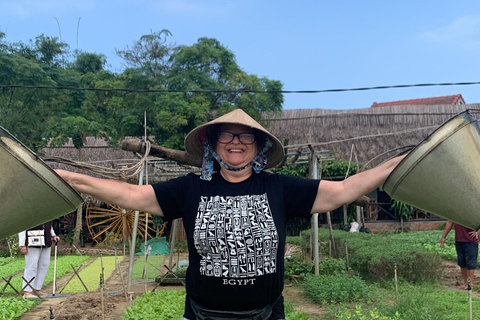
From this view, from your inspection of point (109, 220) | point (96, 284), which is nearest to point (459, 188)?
point (96, 284)

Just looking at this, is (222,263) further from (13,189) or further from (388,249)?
(388,249)

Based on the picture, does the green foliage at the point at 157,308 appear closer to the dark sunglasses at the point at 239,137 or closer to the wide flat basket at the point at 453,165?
the dark sunglasses at the point at 239,137

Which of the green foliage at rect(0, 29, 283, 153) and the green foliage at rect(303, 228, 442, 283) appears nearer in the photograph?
the green foliage at rect(303, 228, 442, 283)

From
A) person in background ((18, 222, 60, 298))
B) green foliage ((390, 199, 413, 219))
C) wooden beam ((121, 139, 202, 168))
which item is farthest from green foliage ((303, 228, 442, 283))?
green foliage ((390, 199, 413, 219))

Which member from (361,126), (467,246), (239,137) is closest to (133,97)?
(361,126)

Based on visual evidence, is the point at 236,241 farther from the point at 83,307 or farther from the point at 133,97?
the point at 133,97

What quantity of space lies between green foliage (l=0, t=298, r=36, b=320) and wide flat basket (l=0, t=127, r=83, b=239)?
445cm

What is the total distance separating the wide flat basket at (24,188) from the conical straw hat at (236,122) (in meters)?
0.84

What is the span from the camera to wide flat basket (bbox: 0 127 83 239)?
213 centimetres

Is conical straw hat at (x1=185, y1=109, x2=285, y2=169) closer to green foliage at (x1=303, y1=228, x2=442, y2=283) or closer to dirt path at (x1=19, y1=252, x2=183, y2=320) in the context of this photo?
dirt path at (x1=19, y1=252, x2=183, y2=320)

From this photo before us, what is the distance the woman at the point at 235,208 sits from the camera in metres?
2.34

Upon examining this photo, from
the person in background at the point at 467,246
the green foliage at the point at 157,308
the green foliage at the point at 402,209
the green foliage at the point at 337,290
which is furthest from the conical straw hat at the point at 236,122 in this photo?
the green foliage at the point at 402,209

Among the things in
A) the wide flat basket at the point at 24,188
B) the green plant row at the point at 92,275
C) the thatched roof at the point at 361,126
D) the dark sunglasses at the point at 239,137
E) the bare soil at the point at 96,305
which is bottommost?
the green plant row at the point at 92,275

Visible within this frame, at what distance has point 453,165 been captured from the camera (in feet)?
7.12
